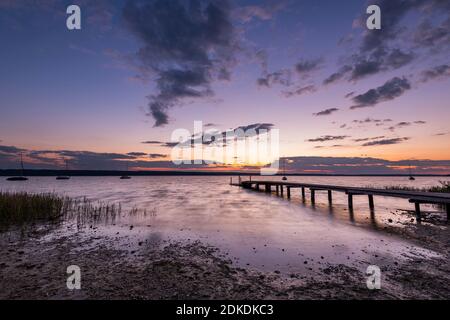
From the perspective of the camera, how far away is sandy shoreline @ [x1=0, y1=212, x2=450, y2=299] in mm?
6703

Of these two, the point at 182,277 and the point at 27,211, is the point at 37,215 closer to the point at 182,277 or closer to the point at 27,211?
the point at 27,211

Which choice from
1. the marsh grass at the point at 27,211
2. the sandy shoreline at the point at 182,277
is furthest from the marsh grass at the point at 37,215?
the sandy shoreline at the point at 182,277

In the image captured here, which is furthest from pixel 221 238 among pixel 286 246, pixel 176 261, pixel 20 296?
pixel 20 296

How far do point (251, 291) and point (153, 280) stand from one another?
3.09m

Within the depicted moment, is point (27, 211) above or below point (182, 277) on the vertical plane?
above

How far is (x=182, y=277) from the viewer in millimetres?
7938

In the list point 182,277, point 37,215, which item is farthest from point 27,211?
point 182,277

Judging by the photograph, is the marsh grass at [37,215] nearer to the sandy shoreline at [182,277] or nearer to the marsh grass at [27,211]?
the marsh grass at [27,211]

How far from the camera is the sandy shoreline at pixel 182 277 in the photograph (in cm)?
670

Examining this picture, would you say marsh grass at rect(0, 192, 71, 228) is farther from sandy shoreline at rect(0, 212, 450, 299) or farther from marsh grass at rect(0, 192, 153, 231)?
sandy shoreline at rect(0, 212, 450, 299)
